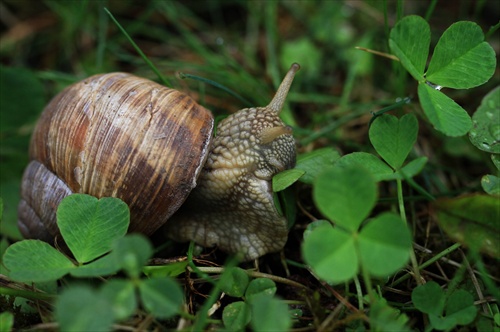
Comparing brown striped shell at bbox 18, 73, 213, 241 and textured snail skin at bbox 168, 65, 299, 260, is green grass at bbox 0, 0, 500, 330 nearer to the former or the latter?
textured snail skin at bbox 168, 65, 299, 260

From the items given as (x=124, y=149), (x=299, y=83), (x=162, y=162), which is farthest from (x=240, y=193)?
(x=299, y=83)

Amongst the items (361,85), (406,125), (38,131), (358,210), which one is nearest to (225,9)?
(361,85)

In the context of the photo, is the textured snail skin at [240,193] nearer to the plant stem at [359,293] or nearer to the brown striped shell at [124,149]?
the brown striped shell at [124,149]

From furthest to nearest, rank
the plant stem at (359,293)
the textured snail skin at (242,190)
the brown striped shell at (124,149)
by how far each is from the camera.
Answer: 1. the textured snail skin at (242,190)
2. the brown striped shell at (124,149)
3. the plant stem at (359,293)

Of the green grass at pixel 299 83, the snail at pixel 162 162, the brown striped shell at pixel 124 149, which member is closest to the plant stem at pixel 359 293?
the green grass at pixel 299 83

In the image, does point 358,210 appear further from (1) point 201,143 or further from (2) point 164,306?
(1) point 201,143

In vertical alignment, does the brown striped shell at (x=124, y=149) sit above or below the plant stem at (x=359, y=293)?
above

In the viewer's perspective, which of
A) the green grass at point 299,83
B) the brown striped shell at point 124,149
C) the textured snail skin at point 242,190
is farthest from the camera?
the textured snail skin at point 242,190
